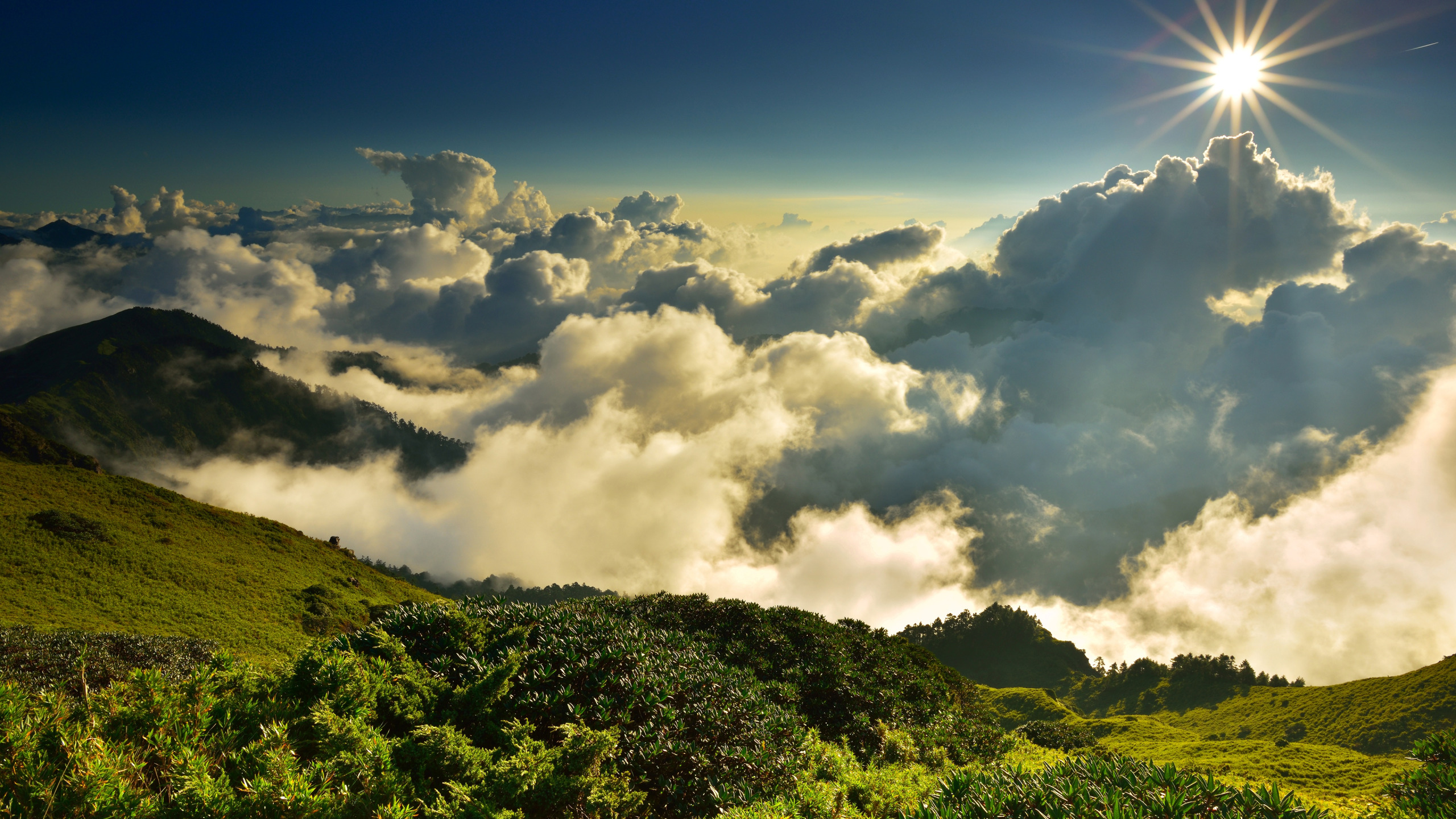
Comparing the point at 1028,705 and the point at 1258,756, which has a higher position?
the point at 1258,756

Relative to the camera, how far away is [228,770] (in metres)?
9.27

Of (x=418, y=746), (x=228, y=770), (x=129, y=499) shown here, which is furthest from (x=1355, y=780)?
(x=129, y=499)

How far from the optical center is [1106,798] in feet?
26.6

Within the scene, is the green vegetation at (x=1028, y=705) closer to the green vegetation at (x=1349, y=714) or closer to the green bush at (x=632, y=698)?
Answer: the green vegetation at (x=1349, y=714)

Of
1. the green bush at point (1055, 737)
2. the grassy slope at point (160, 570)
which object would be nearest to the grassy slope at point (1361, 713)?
the green bush at point (1055, 737)

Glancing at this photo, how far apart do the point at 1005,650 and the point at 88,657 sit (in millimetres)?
152440

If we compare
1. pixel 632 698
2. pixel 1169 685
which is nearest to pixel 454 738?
pixel 632 698

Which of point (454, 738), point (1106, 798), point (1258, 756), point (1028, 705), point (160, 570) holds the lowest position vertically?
point (160, 570)

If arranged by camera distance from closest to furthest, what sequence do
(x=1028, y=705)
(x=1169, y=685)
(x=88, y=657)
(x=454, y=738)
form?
(x=454, y=738)
(x=88, y=657)
(x=1028, y=705)
(x=1169, y=685)

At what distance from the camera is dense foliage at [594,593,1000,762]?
68.5 ft

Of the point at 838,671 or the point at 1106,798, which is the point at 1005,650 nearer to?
the point at 838,671

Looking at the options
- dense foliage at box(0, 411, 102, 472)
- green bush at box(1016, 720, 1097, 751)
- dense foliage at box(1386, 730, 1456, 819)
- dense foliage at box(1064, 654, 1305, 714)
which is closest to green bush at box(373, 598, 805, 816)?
dense foliage at box(1386, 730, 1456, 819)

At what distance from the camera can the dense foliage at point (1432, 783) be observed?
9.04 meters

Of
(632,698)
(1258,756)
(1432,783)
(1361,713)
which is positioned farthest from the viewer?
(1361,713)
